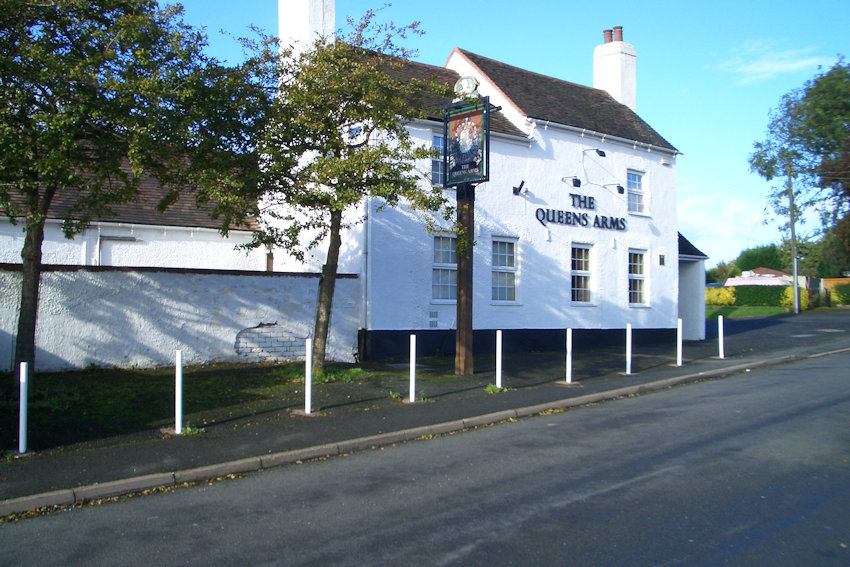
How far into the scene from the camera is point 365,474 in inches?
304

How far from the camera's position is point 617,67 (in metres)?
25.9

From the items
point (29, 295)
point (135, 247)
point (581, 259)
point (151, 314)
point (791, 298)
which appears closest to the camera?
point (29, 295)

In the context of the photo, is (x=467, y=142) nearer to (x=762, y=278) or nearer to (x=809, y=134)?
(x=809, y=134)

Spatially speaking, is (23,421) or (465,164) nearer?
(23,421)

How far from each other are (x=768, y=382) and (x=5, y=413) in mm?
13038

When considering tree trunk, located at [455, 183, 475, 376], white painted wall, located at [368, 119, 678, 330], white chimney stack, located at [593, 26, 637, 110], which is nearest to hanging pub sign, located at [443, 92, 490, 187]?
tree trunk, located at [455, 183, 475, 376]

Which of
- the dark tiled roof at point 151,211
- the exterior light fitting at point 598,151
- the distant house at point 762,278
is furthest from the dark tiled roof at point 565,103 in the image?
the distant house at point 762,278

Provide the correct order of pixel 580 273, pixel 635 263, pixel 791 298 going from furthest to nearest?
pixel 791 298 < pixel 635 263 < pixel 580 273

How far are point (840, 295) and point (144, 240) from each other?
46.1 metres

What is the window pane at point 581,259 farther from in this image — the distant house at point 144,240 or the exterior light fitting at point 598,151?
the distant house at point 144,240

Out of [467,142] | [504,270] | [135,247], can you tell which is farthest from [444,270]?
[135,247]

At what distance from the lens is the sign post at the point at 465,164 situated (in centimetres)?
1333

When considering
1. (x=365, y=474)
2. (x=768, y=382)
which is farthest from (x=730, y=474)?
(x=768, y=382)

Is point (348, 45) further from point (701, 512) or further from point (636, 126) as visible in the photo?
point (636, 126)
